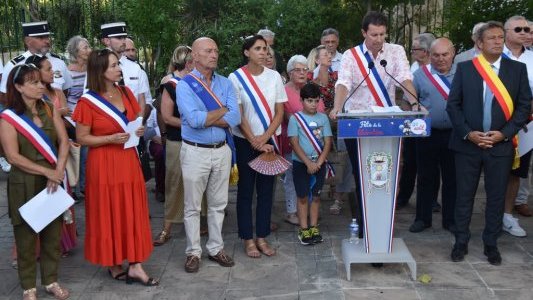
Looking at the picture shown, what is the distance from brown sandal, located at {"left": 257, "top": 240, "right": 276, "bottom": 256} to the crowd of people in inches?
0.5

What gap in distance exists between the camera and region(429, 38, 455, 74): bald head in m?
5.42

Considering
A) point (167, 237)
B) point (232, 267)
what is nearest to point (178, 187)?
point (167, 237)

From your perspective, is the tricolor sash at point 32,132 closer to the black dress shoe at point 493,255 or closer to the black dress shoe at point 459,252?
the black dress shoe at point 459,252

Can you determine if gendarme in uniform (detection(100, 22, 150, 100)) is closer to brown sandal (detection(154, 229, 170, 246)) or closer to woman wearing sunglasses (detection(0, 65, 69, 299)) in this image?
brown sandal (detection(154, 229, 170, 246))

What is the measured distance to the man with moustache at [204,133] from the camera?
182 inches

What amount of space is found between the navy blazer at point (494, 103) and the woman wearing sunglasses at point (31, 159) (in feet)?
10.1

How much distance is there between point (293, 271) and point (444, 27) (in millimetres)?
5074

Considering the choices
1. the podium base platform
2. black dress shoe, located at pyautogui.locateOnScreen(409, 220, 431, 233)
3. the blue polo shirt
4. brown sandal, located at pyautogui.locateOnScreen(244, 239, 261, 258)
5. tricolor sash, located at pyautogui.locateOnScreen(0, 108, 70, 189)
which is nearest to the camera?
tricolor sash, located at pyautogui.locateOnScreen(0, 108, 70, 189)

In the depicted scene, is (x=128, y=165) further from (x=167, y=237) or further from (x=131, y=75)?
(x=131, y=75)

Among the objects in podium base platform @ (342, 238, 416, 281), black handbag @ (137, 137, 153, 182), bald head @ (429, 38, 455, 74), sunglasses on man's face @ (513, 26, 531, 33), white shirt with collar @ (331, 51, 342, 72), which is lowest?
podium base platform @ (342, 238, 416, 281)

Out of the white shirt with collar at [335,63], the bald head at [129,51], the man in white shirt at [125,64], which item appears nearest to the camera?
the man in white shirt at [125,64]

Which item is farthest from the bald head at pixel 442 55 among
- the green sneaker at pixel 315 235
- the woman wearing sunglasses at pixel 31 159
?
the woman wearing sunglasses at pixel 31 159

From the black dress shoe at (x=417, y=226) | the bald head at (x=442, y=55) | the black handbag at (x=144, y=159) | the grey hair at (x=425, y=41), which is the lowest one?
the black dress shoe at (x=417, y=226)

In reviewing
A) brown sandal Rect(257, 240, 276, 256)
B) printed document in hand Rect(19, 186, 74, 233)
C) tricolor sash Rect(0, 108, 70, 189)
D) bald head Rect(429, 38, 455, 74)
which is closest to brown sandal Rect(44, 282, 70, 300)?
printed document in hand Rect(19, 186, 74, 233)
